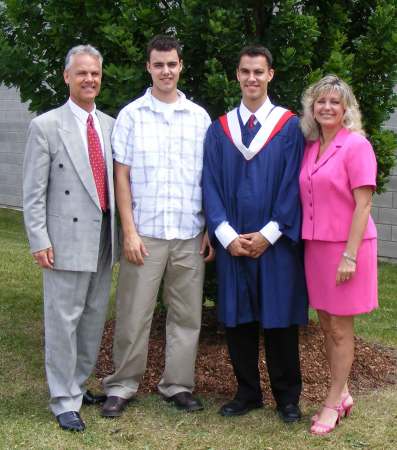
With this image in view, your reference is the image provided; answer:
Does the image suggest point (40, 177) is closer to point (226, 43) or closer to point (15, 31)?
point (226, 43)

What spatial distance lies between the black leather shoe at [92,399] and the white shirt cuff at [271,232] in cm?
149

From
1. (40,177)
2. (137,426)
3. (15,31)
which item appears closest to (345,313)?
(137,426)

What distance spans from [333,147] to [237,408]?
1.66 metres

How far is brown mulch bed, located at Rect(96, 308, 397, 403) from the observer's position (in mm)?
5180

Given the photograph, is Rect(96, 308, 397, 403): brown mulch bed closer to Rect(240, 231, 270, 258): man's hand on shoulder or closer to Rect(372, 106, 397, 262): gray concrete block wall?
Rect(240, 231, 270, 258): man's hand on shoulder

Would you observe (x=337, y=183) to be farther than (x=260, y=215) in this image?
No

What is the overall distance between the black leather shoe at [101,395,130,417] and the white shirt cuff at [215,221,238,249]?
116 cm

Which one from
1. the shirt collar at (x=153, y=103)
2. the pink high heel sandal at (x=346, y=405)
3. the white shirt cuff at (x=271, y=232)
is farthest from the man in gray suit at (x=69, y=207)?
the pink high heel sandal at (x=346, y=405)

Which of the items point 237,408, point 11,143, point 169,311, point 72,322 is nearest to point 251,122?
point 169,311

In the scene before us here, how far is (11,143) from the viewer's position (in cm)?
1443

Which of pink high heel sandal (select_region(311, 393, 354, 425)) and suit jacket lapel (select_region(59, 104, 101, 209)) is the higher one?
suit jacket lapel (select_region(59, 104, 101, 209))

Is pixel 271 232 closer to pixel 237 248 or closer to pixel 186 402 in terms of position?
pixel 237 248

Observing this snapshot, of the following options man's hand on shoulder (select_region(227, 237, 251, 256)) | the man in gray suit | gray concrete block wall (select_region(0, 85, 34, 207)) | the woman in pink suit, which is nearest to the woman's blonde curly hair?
the woman in pink suit

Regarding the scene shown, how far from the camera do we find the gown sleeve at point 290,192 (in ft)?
14.3
